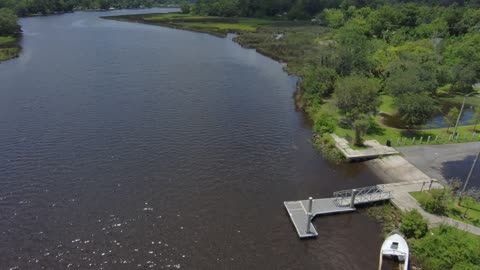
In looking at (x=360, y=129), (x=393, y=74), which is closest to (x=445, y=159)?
(x=360, y=129)

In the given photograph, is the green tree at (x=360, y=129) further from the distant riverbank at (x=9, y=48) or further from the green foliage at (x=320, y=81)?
the distant riverbank at (x=9, y=48)

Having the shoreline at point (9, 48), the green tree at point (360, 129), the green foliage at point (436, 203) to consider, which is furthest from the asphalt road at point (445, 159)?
the shoreline at point (9, 48)

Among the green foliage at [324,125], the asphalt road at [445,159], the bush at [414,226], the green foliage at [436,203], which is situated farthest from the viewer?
the green foliage at [324,125]

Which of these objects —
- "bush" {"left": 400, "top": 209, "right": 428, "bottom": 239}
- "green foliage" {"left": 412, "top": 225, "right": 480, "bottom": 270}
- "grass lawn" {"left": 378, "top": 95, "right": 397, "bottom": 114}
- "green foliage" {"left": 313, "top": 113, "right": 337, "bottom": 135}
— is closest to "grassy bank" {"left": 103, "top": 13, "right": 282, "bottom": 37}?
"grass lawn" {"left": 378, "top": 95, "right": 397, "bottom": 114}

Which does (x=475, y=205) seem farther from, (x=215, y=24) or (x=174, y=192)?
(x=215, y=24)

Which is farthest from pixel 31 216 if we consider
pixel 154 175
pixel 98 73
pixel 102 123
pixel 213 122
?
pixel 98 73

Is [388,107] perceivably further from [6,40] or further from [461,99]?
[6,40]

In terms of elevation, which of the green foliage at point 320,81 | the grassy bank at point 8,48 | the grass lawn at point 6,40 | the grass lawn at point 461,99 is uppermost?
the green foliage at point 320,81
